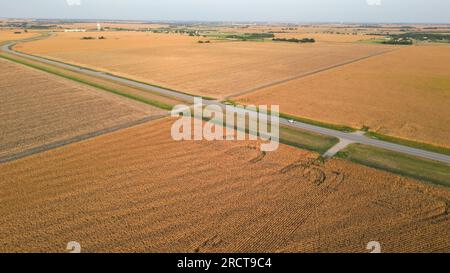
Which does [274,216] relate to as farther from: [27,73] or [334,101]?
[27,73]

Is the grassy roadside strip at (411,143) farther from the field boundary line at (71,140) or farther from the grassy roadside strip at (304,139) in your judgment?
the field boundary line at (71,140)

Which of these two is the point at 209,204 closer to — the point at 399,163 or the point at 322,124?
the point at 399,163

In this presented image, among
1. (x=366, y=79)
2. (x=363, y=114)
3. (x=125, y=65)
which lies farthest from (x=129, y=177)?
(x=125, y=65)

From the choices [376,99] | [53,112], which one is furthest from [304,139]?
[53,112]

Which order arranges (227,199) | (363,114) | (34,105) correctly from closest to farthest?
(227,199)
(363,114)
(34,105)

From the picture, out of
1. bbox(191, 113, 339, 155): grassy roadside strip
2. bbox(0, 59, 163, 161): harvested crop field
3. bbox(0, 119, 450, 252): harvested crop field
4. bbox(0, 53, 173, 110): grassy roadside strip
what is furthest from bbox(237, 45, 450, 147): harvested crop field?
bbox(0, 59, 163, 161): harvested crop field

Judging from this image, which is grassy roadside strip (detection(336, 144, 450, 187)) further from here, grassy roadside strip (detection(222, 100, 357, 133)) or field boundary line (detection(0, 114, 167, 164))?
field boundary line (detection(0, 114, 167, 164))

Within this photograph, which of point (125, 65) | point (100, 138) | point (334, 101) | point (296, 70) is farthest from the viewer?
point (125, 65)
